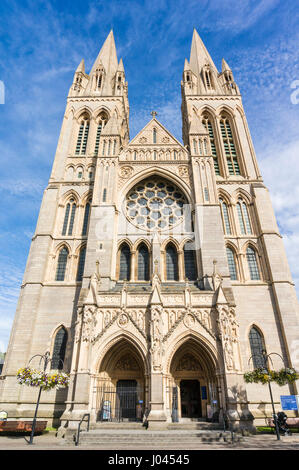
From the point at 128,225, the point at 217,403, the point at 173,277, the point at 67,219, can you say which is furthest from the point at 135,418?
the point at 67,219

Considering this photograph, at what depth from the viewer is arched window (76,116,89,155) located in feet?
94.2

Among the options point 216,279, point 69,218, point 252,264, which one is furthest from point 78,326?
point 252,264

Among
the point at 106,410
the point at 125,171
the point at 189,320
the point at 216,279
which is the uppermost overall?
the point at 125,171

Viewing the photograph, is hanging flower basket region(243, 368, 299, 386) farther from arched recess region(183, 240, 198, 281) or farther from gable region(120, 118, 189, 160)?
gable region(120, 118, 189, 160)

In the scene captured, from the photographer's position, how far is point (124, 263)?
22156 millimetres

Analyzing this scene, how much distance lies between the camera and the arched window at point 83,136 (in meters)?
28.7

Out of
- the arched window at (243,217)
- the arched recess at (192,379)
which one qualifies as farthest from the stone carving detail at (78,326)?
the arched window at (243,217)

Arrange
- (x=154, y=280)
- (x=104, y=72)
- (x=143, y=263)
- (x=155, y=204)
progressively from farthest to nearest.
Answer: (x=104, y=72), (x=155, y=204), (x=143, y=263), (x=154, y=280)

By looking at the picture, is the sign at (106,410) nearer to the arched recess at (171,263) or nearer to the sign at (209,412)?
the sign at (209,412)

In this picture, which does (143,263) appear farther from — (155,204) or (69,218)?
(69,218)

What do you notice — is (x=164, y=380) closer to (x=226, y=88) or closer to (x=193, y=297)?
(x=193, y=297)

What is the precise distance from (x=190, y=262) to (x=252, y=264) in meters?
4.84

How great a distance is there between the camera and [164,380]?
15.4 m

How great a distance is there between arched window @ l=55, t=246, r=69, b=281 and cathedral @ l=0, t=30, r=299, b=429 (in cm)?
8
